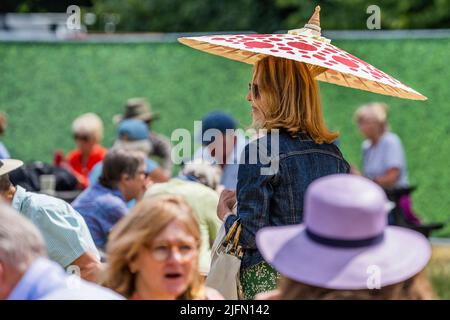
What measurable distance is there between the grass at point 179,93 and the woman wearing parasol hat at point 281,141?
7.42 metres

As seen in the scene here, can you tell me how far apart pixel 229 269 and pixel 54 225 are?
0.83 meters

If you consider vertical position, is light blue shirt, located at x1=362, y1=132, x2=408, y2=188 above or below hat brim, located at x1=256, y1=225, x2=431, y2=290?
below

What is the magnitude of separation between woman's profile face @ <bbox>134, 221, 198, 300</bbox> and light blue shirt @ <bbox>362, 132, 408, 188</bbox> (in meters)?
7.17

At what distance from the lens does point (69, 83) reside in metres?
13.1

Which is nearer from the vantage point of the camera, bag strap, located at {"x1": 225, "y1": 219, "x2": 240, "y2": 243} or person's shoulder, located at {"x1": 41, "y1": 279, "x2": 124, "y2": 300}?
person's shoulder, located at {"x1": 41, "y1": 279, "x2": 124, "y2": 300}

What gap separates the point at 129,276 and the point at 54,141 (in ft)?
31.2

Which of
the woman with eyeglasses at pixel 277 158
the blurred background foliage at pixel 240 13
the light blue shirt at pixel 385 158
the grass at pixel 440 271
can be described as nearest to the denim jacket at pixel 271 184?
the woman with eyeglasses at pixel 277 158

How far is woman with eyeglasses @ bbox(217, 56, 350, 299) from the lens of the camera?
4355 millimetres

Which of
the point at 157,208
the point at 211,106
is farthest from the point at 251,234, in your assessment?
the point at 211,106

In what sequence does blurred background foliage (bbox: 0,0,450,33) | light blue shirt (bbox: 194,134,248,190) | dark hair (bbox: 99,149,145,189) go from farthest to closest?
blurred background foliage (bbox: 0,0,450,33), light blue shirt (bbox: 194,134,248,190), dark hair (bbox: 99,149,145,189)

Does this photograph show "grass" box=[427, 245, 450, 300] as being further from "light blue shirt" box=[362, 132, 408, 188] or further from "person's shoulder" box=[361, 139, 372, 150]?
"person's shoulder" box=[361, 139, 372, 150]

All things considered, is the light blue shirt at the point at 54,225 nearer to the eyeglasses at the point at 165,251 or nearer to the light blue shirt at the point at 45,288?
the eyeglasses at the point at 165,251

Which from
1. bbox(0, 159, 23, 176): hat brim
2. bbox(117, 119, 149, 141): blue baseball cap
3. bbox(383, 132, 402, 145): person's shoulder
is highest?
bbox(0, 159, 23, 176): hat brim

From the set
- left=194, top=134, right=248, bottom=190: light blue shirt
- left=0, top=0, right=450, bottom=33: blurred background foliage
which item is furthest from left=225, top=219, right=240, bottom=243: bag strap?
left=0, top=0, right=450, bottom=33: blurred background foliage
